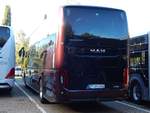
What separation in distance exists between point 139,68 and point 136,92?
3.35 feet

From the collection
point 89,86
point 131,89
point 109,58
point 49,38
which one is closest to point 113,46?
point 109,58

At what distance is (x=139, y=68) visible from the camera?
15.3 meters

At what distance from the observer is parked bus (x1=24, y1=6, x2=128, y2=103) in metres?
11.9

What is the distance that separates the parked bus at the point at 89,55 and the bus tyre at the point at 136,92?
9.85 ft

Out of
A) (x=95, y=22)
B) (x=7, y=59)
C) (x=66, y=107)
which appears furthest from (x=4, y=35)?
(x=95, y=22)

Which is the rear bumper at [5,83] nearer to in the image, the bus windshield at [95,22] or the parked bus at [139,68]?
the parked bus at [139,68]

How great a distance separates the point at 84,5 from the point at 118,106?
13.8 ft

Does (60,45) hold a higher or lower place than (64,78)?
higher

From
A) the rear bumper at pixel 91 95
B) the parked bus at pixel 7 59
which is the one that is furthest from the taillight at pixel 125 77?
Result: the parked bus at pixel 7 59

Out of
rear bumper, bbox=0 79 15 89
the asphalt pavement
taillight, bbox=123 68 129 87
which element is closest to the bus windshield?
taillight, bbox=123 68 129 87

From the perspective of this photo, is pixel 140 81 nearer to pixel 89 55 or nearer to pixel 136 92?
pixel 136 92

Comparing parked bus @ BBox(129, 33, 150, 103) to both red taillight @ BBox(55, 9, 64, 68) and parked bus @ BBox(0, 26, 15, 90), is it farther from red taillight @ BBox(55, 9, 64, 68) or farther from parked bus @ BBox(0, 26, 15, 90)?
parked bus @ BBox(0, 26, 15, 90)

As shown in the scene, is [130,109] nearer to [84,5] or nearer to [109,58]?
[109,58]

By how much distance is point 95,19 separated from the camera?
12383 millimetres
